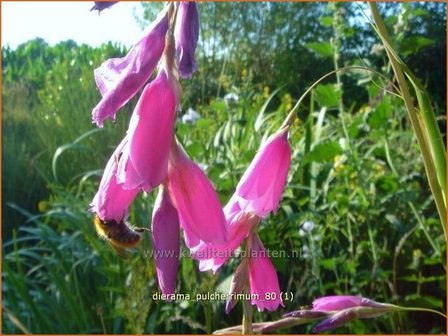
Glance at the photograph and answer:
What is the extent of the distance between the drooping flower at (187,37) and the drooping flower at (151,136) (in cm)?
2

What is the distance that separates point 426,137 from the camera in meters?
0.54

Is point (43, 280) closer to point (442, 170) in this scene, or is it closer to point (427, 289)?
point (427, 289)

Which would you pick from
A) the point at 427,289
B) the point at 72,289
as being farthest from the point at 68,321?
the point at 427,289

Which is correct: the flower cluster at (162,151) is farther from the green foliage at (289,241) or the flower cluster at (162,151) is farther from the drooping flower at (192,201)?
the green foliage at (289,241)

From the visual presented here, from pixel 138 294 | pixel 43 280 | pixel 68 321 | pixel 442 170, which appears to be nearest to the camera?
pixel 442 170

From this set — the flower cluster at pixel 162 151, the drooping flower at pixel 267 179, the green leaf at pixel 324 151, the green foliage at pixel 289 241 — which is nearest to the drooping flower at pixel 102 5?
the flower cluster at pixel 162 151

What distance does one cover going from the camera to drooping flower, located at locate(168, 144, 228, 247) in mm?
402

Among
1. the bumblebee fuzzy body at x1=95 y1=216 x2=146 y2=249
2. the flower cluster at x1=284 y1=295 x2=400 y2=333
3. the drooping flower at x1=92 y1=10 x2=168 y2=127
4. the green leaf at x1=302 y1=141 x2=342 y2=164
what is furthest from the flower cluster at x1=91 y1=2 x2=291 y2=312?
the green leaf at x1=302 y1=141 x2=342 y2=164

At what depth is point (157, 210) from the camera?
1.32 feet

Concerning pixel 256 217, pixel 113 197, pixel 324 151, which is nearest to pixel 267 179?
pixel 256 217

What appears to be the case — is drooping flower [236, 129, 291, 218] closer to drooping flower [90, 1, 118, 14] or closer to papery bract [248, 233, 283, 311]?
papery bract [248, 233, 283, 311]

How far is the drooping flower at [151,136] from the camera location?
375mm

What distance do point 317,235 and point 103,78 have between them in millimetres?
1574

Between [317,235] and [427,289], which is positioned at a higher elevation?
[317,235]
